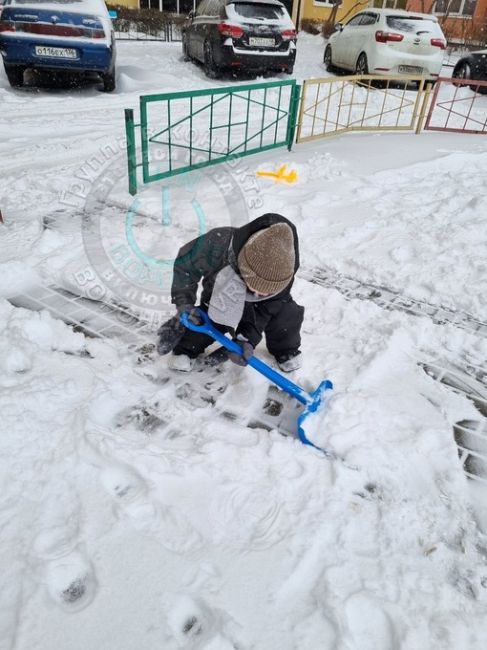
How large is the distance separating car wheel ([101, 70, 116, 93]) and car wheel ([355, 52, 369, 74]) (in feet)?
14.9

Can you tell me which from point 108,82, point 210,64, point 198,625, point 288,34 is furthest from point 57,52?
point 198,625

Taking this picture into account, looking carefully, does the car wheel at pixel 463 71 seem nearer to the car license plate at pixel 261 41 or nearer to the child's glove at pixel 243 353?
the car license plate at pixel 261 41

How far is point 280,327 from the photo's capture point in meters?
2.08

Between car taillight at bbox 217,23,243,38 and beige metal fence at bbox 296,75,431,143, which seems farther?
car taillight at bbox 217,23,243,38

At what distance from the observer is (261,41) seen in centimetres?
746

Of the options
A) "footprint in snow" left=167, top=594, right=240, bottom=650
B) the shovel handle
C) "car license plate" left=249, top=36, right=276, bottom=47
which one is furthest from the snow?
"car license plate" left=249, top=36, right=276, bottom=47

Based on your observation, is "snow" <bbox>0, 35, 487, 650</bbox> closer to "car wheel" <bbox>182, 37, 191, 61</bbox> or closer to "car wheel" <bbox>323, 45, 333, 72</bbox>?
"car wheel" <bbox>182, 37, 191, 61</bbox>

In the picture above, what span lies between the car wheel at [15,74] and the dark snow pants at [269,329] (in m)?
5.95

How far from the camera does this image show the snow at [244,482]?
1207mm

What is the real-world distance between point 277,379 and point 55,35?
19.2 ft

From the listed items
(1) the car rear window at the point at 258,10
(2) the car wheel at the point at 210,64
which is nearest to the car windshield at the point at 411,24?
(1) the car rear window at the point at 258,10

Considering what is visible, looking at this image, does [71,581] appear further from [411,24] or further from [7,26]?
[411,24]

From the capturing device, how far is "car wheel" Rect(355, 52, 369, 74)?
8.25 metres

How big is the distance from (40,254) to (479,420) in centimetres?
266
